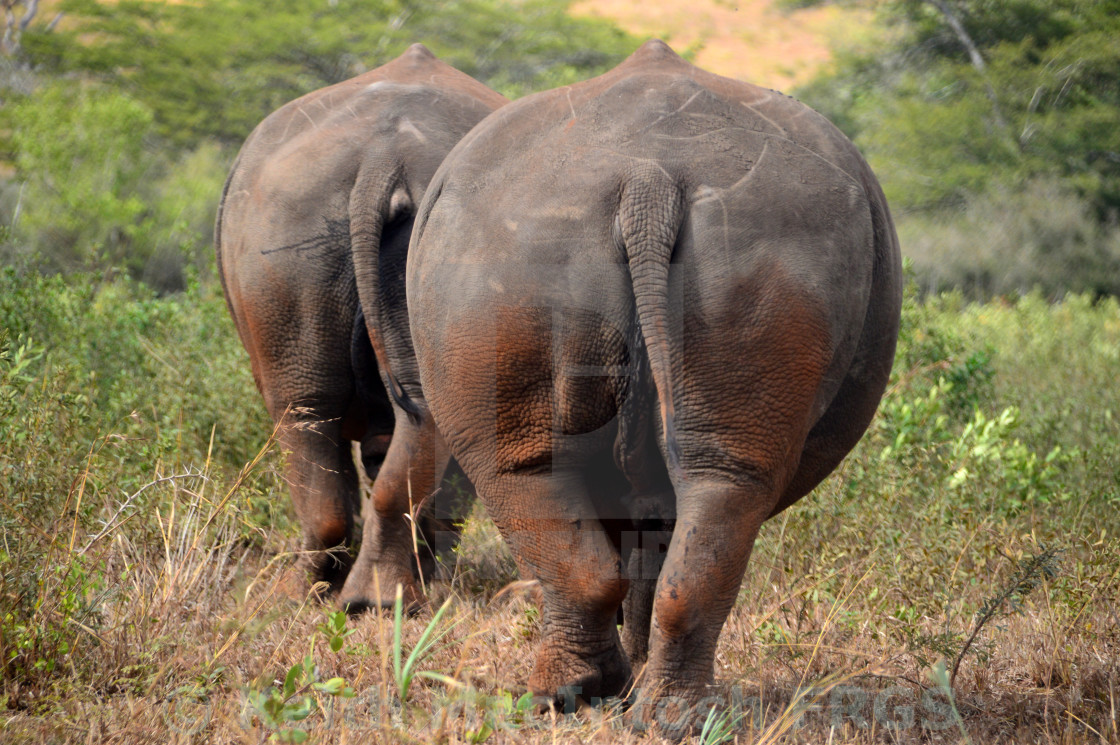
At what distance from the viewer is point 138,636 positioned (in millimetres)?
3139

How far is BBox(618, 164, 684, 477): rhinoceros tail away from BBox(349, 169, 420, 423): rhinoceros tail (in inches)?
50.9

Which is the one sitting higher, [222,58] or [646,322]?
[646,322]

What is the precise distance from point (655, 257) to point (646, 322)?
0.14m

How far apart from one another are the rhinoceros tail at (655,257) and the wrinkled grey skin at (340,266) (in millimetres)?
1324

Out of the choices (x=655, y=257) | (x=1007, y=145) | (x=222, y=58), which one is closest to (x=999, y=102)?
(x=1007, y=145)

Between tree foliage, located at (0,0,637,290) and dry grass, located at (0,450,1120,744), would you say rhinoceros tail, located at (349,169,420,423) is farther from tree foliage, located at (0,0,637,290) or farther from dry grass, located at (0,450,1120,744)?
tree foliage, located at (0,0,637,290)

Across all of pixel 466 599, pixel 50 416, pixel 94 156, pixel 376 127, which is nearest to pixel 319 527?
pixel 466 599

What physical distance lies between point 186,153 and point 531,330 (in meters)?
26.7

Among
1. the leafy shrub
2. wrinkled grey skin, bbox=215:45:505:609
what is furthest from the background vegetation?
the leafy shrub

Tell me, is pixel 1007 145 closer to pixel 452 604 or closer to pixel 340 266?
pixel 452 604

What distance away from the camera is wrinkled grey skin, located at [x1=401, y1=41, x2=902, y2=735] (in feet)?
7.91

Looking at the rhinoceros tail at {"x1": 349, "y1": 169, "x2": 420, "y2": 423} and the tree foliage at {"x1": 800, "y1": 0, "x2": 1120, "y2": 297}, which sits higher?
the rhinoceros tail at {"x1": 349, "y1": 169, "x2": 420, "y2": 423}

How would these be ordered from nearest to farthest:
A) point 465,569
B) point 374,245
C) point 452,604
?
point 374,245, point 452,604, point 465,569

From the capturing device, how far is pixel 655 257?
237cm
